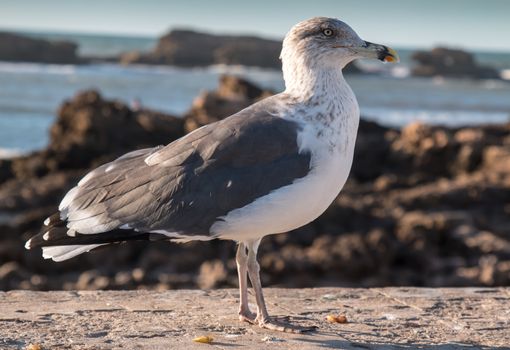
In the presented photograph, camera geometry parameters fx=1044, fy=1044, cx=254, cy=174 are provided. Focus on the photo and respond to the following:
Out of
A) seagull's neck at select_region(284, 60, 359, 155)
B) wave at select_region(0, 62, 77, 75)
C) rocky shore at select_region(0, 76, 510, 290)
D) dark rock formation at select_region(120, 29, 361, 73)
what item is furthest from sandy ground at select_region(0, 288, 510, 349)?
dark rock formation at select_region(120, 29, 361, 73)

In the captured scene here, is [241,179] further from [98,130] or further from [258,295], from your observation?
[98,130]

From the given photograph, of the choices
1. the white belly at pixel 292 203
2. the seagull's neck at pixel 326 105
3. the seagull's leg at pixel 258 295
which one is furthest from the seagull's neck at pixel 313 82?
the seagull's leg at pixel 258 295

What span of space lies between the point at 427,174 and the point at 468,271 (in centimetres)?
358

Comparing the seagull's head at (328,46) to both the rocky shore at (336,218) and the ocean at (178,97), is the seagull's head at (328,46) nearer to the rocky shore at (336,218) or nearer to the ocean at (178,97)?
the rocky shore at (336,218)

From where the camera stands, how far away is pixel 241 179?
421 cm

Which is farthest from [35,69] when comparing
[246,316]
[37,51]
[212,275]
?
[246,316]

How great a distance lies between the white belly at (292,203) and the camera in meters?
4.17

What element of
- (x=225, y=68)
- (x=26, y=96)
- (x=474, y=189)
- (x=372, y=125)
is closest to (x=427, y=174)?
→ (x=474, y=189)

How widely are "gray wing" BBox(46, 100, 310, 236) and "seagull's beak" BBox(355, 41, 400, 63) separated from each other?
1.61 ft

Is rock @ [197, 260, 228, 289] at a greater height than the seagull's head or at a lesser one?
lesser

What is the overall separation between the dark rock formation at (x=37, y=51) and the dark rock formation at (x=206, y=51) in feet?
11.7

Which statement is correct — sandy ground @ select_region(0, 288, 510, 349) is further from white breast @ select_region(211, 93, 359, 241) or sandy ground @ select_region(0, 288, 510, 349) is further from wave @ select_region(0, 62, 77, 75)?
wave @ select_region(0, 62, 77, 75)

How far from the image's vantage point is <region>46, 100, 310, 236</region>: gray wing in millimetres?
4203

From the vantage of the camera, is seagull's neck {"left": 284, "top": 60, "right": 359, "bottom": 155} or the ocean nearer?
seagull's neck {"left": 284, "top": 60, "right": 359, "bottom": 155}
